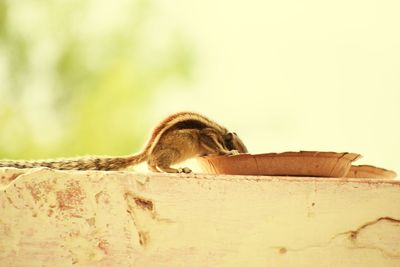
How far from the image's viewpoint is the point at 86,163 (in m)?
1.23

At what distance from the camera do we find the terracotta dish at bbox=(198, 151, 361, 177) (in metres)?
1.16

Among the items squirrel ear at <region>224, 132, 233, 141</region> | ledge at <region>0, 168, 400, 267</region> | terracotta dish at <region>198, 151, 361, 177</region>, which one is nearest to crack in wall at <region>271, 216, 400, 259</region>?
ledge at <region>0, 168, 400, 267</region>

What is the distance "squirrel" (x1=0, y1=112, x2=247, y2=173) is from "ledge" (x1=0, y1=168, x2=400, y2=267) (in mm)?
114

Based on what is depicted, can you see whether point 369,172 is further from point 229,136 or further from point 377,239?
point 229,136

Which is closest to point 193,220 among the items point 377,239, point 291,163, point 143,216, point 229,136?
point 143,216

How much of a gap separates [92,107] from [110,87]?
0.11 m

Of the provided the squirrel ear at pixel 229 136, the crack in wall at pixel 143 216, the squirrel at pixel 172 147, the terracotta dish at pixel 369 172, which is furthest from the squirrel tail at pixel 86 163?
the terracotta dish at pixel 369 172

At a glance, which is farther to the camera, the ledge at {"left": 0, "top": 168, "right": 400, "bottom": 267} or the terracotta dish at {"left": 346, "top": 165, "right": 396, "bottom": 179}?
the terracotta dish at {"left": 346, "top": 165, "right": 396, "bottom": 179}

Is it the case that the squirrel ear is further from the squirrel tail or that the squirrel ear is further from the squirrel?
the squirrel tail

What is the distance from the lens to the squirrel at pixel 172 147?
120 centimetres

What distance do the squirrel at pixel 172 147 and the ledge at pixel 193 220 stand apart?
0.11 meters

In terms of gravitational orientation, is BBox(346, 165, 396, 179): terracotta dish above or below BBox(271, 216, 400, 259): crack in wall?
above

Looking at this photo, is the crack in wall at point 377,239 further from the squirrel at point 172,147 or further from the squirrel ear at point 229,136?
the squirrel ear at point 229,136

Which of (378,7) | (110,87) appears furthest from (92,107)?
(378,7)
